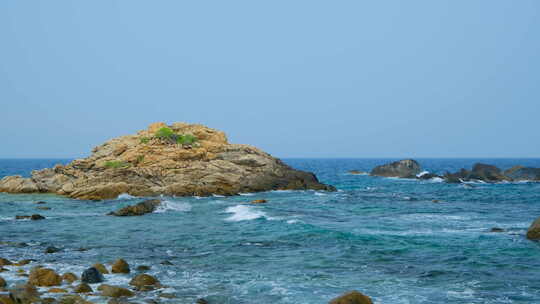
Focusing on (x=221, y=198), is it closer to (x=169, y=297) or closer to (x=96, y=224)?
(x=96, y=224)

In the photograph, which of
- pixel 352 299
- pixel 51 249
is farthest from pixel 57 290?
pixel 352 299

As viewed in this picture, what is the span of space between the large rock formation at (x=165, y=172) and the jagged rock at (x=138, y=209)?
44.8 feet

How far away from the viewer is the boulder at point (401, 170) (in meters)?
108

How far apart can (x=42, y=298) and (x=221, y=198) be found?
41.4 meters

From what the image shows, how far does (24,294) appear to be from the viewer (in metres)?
17.3

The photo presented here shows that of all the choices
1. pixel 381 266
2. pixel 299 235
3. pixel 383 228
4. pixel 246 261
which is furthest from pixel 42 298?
pixel 383 228

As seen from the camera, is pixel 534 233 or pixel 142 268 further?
pixel 534 233

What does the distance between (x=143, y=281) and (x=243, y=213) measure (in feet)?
74.2

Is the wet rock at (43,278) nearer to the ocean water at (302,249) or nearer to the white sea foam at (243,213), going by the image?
the ocean water at (302,249)

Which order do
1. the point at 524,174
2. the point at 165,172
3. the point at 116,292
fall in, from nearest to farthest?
the point at 116,292
the point at 165,172
the point at 524,174

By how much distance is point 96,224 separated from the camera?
3681cm

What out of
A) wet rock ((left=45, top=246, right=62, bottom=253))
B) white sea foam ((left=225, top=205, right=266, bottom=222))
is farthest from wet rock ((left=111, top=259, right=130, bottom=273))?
white sea foam ((left=225, top=205, right=266, bottom=222))

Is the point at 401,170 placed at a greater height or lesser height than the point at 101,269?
greater

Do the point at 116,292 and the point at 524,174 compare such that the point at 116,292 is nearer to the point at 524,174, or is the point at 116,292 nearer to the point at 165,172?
the point at 165,172
